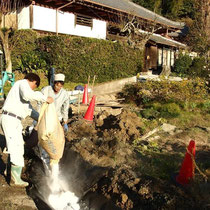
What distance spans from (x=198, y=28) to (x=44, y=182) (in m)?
26.1

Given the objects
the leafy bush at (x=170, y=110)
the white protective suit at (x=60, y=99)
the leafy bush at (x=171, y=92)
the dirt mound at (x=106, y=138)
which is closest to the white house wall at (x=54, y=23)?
the leafy bush at (x=171, y=92)

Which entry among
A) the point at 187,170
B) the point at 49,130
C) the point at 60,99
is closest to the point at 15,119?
the point at 49,130

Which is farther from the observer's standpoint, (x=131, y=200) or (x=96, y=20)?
(x=96, y=20)

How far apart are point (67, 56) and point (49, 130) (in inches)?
385

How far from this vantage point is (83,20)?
1714 centimetres

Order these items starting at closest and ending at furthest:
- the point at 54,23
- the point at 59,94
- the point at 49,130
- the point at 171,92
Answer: the point at 49,130 → the point at 59,94 → the point at 171,92 → the point at 54,23

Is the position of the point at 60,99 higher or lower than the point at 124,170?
higher

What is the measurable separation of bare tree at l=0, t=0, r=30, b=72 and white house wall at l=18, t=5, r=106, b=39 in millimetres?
415

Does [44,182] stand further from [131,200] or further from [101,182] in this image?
[131,200]

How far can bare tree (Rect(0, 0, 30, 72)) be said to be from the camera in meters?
12.4

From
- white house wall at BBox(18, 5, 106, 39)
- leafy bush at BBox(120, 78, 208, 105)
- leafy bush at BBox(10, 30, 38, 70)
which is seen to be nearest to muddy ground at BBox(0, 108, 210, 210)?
leafy bush at BBox(120, 78, 208, 105)

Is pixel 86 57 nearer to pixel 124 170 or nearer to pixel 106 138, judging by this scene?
pixel 106 138

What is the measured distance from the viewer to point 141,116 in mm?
7578

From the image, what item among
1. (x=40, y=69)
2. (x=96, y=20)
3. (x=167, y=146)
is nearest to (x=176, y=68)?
(x=96, y=20)
